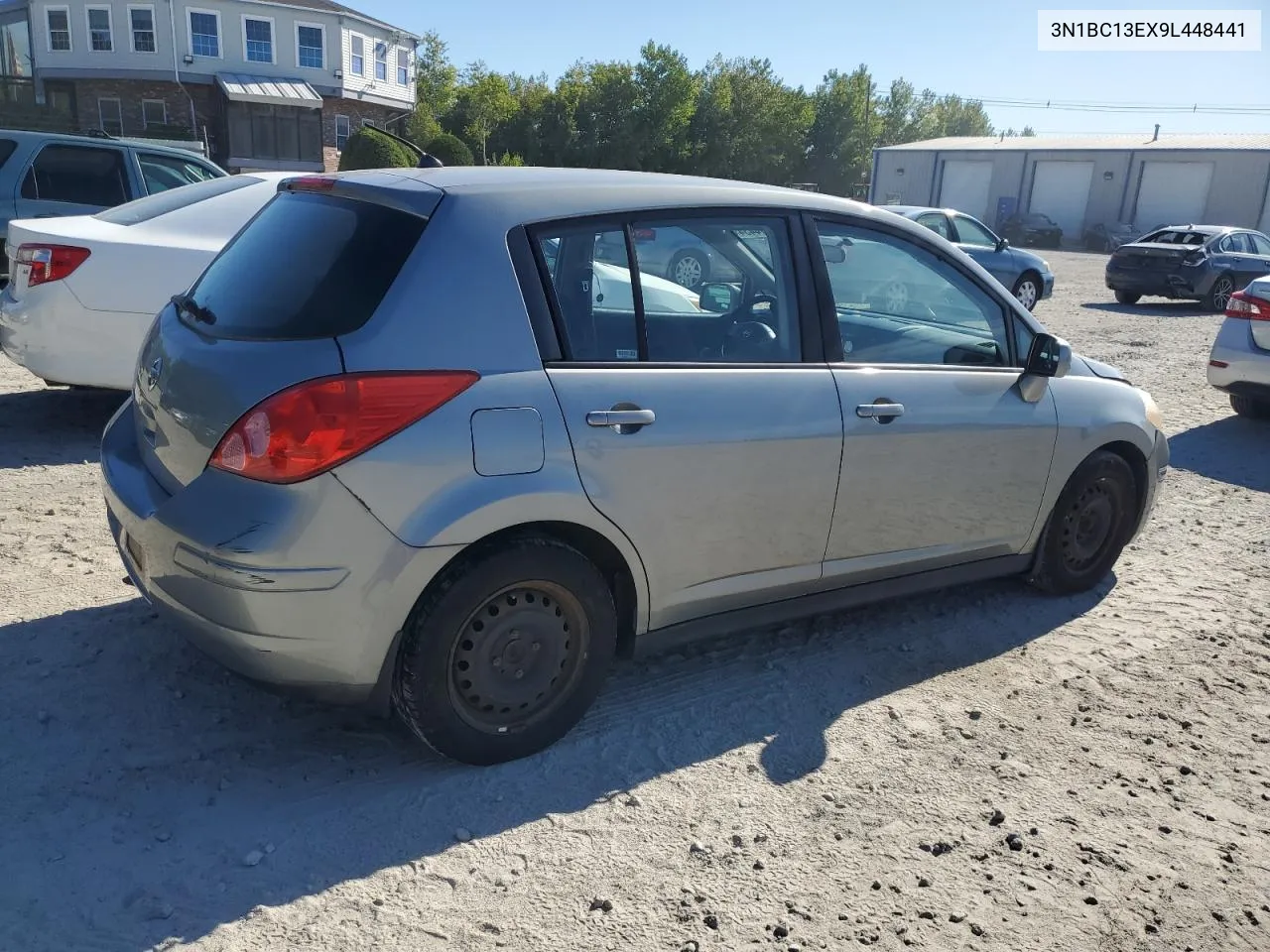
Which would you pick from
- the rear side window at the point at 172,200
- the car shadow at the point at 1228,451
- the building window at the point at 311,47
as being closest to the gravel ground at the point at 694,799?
the rear side window at the point at 172,200

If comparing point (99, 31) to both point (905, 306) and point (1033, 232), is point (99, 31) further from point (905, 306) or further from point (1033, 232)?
point (905, 306)

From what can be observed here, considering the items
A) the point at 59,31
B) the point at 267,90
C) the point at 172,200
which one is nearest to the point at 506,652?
the point at 172,200

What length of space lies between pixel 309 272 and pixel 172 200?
162 inches

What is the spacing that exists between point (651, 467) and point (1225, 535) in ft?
14.4

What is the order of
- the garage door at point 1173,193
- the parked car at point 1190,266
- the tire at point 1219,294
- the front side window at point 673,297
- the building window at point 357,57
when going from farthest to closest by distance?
the garage door at point 1173,193 → the building window at point 357,57 → the tire at point 1219,294 → the parked car at point 1190,266 → the front side window at point 673,297

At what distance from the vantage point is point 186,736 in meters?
3.33

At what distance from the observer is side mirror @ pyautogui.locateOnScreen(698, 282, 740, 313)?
12.1 ft

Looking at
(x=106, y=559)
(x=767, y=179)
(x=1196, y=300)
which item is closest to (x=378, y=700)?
(x=106, y=559)

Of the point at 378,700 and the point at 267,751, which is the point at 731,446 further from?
the point at 267,751

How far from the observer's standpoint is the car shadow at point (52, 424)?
19.9 ft

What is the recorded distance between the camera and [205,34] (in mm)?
40562

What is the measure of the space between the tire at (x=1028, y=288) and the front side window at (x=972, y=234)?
2.32 feet

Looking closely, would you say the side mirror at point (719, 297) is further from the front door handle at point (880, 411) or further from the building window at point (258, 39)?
the building window at point (258, 39)

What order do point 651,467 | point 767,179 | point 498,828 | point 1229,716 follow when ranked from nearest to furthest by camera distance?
point 498,828
point 651,467
point 1229,716
point 767,179
